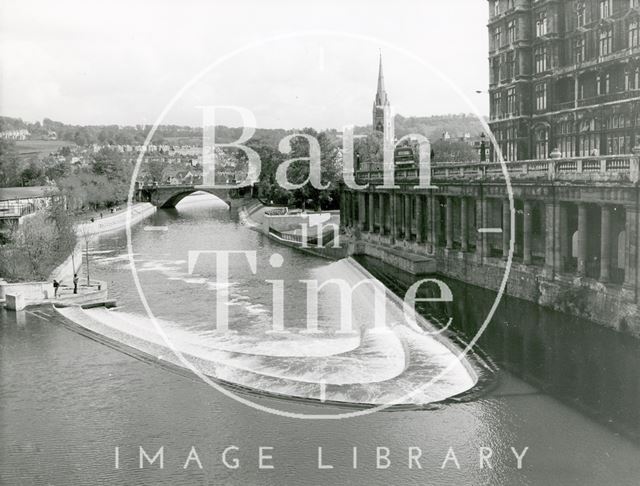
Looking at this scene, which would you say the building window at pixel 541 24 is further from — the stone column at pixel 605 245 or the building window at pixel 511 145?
the stone column at pixel 605 245

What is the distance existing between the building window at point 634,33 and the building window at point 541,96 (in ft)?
37.5

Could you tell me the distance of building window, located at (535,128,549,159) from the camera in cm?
6237

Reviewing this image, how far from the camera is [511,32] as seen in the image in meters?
64.5

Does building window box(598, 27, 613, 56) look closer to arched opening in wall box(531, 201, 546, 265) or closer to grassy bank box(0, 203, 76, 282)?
arched opening in wall box(531, 201, 546, 265)

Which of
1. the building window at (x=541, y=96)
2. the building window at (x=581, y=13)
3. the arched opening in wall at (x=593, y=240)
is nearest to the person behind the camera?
the arched opening in wall at (x=593, y=240)

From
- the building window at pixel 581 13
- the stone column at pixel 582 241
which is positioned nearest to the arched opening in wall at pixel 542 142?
the building window at pixel 581 13

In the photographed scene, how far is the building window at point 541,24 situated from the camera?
60906 mm

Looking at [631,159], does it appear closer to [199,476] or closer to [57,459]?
[199,476]

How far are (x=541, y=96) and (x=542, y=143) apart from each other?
3747mm

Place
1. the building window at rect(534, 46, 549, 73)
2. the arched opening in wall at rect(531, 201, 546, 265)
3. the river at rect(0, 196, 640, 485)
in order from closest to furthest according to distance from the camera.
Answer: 1. the river at rect(0, 196, 640, 485)
2. the arched opening in wall at rect(531, 201, 546, 265)
3. the building window at rect(534, 46, 549, 73)

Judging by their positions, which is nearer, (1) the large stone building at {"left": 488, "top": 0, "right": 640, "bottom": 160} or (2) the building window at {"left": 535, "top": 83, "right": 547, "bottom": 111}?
(1) the large stone building at {"left": 488, "top": 0, "right": 640, "bottom": 160}

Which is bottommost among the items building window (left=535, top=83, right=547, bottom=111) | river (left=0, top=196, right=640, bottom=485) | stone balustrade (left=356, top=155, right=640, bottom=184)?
river (left=0, top=196, right=640, bottom=485)

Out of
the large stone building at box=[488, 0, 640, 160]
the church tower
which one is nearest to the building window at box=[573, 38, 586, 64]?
the large stone building at box=[488, 0, 640, 160]

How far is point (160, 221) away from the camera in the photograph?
397 feet
